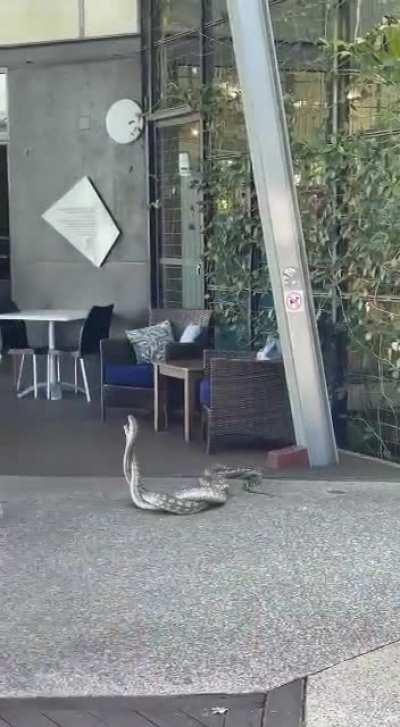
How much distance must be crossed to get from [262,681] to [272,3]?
602 cm

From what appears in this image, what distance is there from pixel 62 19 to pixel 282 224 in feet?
15.3

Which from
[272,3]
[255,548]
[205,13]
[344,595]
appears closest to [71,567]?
[255,548]

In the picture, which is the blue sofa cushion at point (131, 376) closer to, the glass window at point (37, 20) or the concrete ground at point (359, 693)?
the glass window at point (37, 20)

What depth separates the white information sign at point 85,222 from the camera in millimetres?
10773

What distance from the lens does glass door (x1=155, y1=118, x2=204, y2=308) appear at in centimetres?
984

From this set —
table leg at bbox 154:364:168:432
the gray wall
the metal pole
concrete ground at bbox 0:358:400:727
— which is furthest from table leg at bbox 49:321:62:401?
the metal pole

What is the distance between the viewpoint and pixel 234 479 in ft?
22.9

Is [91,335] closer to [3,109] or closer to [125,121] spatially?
[125,121]

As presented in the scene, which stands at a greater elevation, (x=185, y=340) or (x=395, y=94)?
(x=395, y=94)

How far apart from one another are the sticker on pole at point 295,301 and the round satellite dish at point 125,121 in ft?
12.7

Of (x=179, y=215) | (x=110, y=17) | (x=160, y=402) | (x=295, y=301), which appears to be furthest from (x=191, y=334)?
(x=110, y=17)

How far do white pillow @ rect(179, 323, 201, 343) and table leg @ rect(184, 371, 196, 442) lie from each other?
843 mm

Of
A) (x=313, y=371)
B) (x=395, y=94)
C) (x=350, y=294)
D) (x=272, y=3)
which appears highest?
(x=272, y=3)

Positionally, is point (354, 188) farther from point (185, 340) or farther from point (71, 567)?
point (71, 567)
